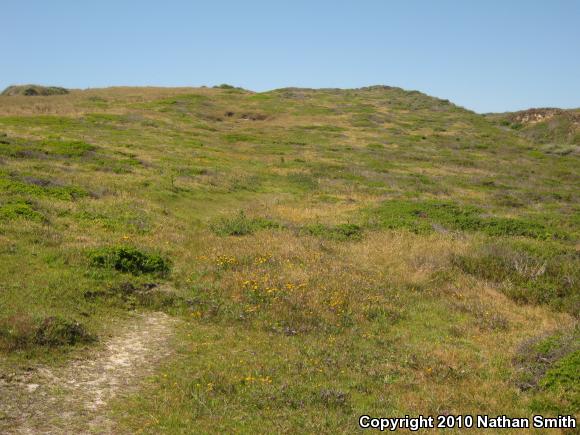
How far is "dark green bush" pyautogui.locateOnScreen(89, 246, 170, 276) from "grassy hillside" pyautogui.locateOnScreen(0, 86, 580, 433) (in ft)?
0.17

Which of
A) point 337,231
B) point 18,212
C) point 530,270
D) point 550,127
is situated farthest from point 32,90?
point 550,127

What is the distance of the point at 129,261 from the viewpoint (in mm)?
14758

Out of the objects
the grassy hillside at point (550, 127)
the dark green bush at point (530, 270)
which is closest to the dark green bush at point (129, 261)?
the dark green bush at point (530, 270)

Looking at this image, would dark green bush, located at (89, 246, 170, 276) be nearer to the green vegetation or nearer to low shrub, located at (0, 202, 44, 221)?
low shrub, located at (0, 202, 44, 221)

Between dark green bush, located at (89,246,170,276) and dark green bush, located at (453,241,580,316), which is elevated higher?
dark green bush, located at (89,246,170,276)

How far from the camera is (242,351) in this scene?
1118cm

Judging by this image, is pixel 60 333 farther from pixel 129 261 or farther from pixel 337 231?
pixel 337 231

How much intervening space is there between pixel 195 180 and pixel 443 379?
22.1 m

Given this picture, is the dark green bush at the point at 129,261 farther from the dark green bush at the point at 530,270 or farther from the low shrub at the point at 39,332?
the dark green bush at the point at 530,270

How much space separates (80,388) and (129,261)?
6.10m

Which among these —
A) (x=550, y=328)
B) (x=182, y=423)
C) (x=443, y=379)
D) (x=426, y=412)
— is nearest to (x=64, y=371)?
(x=182, y=423)

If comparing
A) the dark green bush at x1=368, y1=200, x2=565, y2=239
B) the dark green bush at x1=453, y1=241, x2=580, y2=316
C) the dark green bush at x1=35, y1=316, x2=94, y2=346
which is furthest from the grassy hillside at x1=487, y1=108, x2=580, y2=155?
the dark green bush at x1=35, y1=316, x2=94, y2=346

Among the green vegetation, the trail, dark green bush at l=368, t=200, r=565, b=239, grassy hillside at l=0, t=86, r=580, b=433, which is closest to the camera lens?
the trail

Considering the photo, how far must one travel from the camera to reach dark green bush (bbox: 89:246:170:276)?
1452 centimetres
